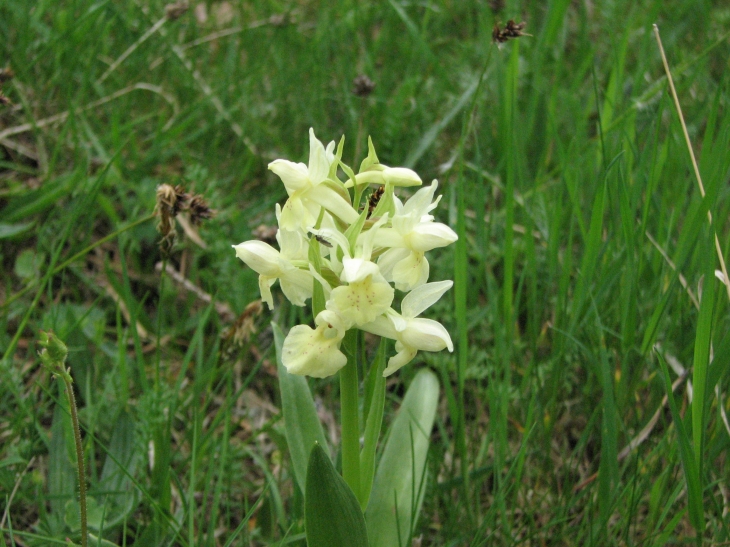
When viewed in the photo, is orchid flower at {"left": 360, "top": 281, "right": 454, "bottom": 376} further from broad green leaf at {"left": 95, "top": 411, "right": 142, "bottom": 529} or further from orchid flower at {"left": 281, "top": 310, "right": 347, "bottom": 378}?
broad green leaf at {"left": 95, "top": 411, "right": 142, "bottom": 529}

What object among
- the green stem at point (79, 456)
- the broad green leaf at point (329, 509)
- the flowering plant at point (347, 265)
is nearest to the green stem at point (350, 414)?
the flowering plant at point (347, 265)

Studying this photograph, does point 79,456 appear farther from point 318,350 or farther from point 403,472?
point 403,472

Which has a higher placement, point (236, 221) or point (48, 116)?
point (48, 116)

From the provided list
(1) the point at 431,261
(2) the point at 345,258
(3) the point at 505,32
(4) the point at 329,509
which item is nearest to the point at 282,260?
(2) the point at 345,258

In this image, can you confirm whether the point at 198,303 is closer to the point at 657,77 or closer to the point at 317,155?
the point at 317,155

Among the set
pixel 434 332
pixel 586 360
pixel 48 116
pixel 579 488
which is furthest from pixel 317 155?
pixel 48 116
